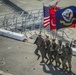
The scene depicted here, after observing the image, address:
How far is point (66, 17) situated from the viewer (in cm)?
1698

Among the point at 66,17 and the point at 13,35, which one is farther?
the point at 13,35

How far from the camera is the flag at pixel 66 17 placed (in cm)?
1683

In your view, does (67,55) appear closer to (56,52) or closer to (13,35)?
(56,52)

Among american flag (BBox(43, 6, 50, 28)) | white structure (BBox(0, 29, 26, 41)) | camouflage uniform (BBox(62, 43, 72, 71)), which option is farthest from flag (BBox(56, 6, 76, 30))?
white structure (BBox(0, 29, 26, 41))

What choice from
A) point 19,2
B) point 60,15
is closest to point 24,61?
point 60,15

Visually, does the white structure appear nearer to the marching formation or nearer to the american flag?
the american flag

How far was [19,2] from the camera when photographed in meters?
31.3

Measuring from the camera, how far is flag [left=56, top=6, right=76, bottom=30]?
1683 cm

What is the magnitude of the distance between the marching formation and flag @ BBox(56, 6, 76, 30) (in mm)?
1759

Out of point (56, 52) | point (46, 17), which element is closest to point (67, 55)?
point (56, 52)

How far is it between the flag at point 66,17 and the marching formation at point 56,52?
1.76 m

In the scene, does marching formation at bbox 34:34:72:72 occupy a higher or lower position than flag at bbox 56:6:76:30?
lower

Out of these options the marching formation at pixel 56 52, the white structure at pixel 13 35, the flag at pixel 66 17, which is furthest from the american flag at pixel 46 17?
the white structure at pixel 13 35

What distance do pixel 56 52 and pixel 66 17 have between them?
2.72m
